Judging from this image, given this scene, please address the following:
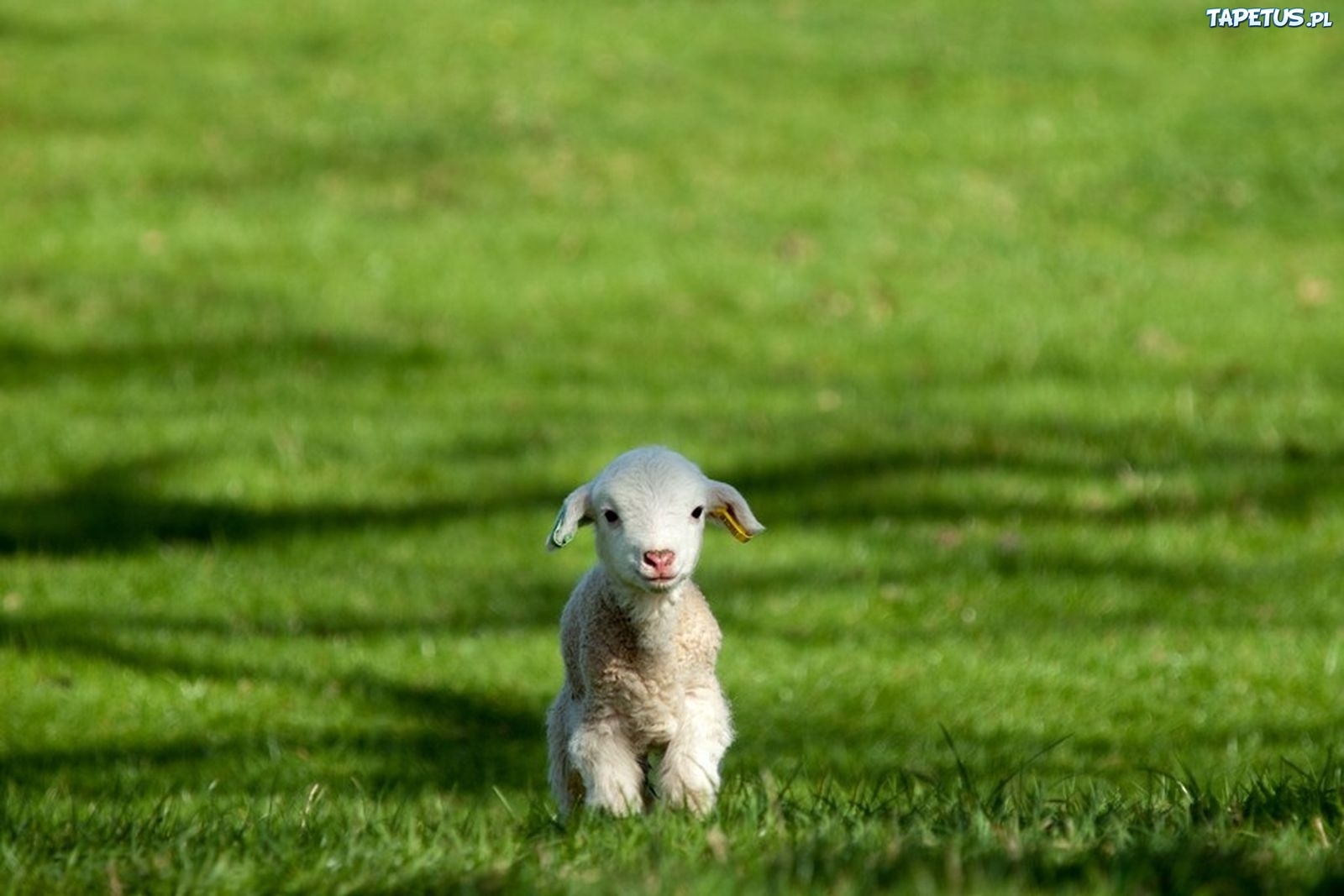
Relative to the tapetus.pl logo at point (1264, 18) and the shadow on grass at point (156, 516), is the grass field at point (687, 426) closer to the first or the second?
the shadow on grass at point (156, 516)

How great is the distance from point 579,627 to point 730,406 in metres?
6.79

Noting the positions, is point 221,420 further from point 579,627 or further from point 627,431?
point 579,627

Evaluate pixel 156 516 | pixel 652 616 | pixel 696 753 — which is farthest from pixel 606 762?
pixel 156 516

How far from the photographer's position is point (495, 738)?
7.32 m

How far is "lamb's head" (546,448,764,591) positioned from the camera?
15.6 ft

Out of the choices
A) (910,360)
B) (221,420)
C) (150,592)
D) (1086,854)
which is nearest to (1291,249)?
(910,360)

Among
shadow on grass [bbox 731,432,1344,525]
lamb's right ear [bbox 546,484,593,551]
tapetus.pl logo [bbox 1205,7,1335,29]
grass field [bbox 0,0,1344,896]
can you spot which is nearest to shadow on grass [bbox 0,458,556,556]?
grass field [bbox 0,0,1344,896]

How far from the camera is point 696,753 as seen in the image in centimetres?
501

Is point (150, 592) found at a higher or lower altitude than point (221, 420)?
lower

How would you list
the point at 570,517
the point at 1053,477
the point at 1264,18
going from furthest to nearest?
the point at 1264,18
the point at 1053,477
the point at 570,517

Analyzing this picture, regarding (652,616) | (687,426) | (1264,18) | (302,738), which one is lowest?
(302,738)

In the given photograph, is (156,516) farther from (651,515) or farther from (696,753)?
(651,515)

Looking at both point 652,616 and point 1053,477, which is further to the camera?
point 1053,477

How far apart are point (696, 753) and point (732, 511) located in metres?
0.60
